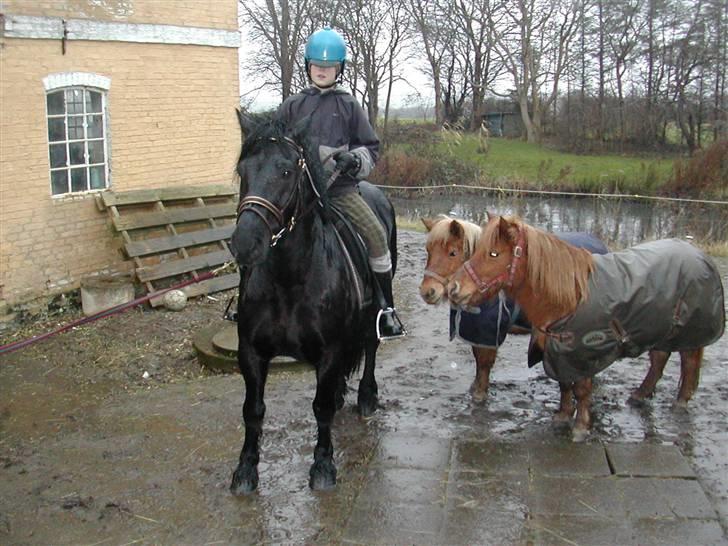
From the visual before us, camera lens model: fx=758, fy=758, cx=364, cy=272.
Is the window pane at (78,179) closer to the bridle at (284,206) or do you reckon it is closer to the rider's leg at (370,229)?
the rider's leg at (370,229)

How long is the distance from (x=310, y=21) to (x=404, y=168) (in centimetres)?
1011

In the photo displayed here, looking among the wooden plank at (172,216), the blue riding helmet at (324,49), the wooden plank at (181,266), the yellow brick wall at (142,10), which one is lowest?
the wooden plank at (181,266)

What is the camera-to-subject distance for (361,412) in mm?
5180

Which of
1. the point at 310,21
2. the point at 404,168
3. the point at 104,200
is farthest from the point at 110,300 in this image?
the point at 310,21

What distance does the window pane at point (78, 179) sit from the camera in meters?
9.25

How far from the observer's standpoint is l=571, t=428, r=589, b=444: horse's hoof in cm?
466

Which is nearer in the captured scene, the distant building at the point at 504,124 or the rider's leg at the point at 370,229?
the rider's leg at the point at 370,229

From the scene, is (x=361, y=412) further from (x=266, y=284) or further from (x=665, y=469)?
(x=665, y=469)

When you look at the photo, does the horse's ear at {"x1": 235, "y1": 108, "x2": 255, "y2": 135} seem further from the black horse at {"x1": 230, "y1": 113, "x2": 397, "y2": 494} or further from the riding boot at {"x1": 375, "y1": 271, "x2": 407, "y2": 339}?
the riding boot at {"x1": 375, "y1": 271, "x2": 407, "y2": 339}

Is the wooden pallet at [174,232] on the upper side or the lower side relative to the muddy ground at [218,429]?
upper

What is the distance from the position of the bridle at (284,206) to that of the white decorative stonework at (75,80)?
19.8 ft

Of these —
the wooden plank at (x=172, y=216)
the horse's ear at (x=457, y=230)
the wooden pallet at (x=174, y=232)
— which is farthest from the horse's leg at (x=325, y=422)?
the wooden plank at (x=172, y=216)

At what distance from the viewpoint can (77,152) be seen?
9.23 meters

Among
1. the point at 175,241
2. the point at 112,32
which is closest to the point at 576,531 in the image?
the point at 175,241
